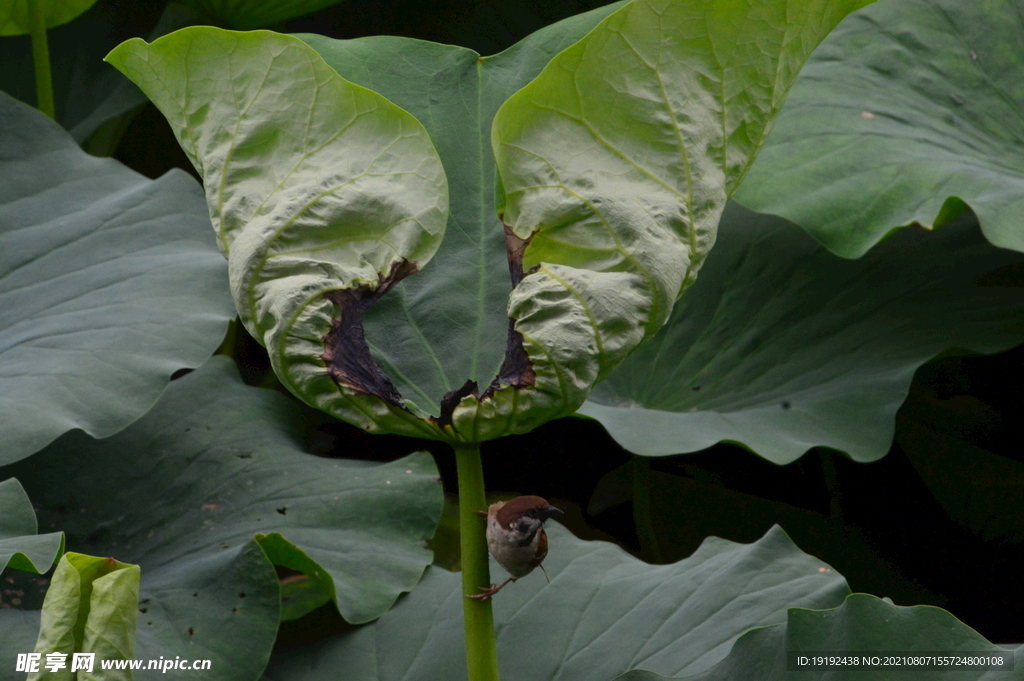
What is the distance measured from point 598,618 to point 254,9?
1106 millimetres

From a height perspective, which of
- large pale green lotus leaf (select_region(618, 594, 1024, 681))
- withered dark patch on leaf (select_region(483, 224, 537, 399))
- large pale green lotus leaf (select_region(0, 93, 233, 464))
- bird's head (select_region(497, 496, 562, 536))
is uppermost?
withered dark patch on leaf (select_region(483, 224, 537, 399))

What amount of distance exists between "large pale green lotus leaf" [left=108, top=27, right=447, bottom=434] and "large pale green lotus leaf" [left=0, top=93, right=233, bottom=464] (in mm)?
393

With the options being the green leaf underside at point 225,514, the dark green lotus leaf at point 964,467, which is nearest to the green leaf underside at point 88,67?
the green leaf underside at point 225,514

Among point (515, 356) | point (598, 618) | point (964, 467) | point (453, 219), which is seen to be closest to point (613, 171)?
point (515, 356)

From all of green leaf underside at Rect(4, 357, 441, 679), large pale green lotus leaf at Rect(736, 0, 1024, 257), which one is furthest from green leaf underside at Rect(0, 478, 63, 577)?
large pale green lotus leaf at Rect(736, 0, 1024, 257)

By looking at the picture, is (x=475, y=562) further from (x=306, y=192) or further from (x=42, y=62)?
(x=42, y=62)

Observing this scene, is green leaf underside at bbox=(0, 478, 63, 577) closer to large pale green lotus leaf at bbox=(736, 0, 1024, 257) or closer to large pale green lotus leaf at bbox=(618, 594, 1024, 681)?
large pale green lotus leaf at bbox=(618, 594, 1024, 681)

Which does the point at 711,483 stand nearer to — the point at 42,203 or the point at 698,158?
the point at 698,158

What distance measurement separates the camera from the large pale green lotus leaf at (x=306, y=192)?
0.53 metres

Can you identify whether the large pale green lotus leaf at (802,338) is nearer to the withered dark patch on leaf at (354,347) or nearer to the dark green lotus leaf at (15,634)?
the withered dark patch on leaf at (354,347)

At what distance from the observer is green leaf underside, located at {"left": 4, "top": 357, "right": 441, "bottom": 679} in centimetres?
85

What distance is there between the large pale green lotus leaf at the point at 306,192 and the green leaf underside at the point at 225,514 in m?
0.36

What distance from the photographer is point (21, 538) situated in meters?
0.74

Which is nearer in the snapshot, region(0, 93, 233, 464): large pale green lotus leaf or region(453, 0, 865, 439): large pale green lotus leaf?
region(453, 0, 865, 439): large pale green lotus leaf
